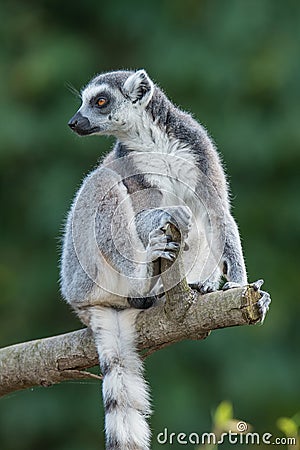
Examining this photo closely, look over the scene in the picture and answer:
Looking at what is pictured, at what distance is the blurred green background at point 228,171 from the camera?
29.8 feet

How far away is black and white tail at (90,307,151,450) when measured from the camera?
3961mm

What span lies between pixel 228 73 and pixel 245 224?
51.6 inches

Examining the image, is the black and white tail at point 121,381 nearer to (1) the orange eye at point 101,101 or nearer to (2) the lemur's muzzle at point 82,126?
(2) the lemur's muzzle at point 82,126

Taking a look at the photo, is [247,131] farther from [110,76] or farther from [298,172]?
[110,76]

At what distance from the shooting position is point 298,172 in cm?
943

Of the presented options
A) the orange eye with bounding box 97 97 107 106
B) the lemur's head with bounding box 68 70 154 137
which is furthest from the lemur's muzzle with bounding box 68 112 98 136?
the orange eye with bounding box 97 97 107 106

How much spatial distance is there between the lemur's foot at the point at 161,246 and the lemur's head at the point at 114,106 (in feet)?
2.45

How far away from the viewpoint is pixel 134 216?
444cm

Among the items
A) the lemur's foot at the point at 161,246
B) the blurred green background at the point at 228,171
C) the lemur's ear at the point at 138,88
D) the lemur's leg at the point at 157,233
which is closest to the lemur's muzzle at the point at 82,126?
the lemur's ear at the point at 138,88

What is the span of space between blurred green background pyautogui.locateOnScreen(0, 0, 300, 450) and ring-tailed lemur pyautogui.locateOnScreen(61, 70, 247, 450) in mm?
4317

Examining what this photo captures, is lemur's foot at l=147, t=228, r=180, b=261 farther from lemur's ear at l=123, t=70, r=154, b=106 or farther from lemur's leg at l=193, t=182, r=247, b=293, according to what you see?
lemur's ear at l=123, t=70, r=154, b=106

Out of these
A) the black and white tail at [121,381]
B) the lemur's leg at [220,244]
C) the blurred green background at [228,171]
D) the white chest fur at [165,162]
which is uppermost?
the blurred green background at [228,171]

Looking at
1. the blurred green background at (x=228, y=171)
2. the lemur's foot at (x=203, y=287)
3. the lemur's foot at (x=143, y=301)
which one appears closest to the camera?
the lemur's foot at (x=203, y=287)

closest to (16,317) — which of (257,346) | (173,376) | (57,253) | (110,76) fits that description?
(57,253)
